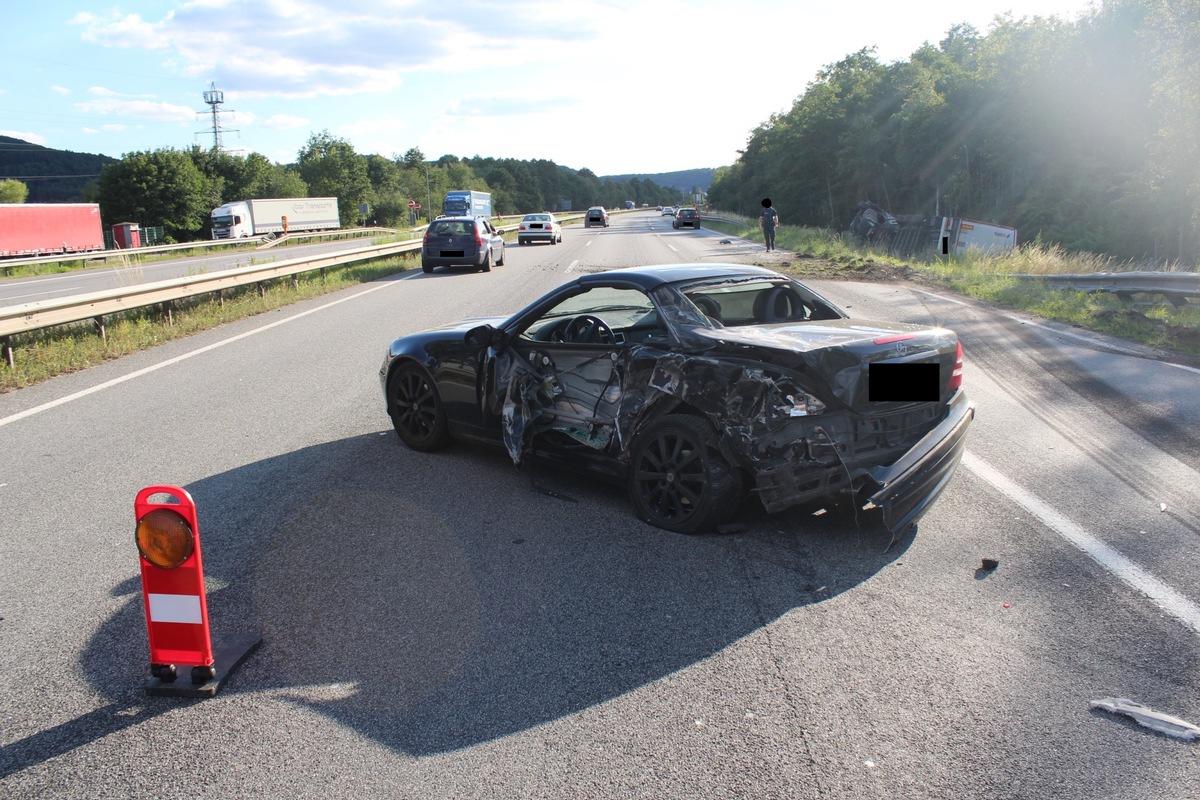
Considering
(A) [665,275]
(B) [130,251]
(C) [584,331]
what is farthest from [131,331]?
(B) [130,251]

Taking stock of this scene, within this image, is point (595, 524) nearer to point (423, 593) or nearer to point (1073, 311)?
point (423, 593)

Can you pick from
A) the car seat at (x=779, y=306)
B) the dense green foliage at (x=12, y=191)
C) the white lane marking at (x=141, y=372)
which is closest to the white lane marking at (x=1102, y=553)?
the car seat at (x=779, y=306)

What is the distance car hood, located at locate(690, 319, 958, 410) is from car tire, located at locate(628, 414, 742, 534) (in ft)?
1.70

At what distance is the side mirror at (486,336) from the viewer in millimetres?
6047

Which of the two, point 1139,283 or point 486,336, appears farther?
point 1139,283

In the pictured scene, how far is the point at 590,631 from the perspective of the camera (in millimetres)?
3936

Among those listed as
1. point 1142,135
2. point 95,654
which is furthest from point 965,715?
point 1142,135

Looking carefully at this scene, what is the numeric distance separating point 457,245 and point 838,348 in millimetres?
21748

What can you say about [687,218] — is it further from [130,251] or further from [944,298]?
[944,298]

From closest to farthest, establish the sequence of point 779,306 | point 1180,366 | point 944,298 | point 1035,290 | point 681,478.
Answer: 1. point 681,478
2. point 779,306
3. point 1180,366
4. point 1035,290
5. point 944,298

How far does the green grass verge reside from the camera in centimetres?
1072

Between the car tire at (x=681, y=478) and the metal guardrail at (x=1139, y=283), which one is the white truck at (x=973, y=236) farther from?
the car tire at (x=681, y=478)

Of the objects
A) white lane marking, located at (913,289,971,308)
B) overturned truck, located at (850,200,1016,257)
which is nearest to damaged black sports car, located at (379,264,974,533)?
white lane marking, located at (913,289,971,308)

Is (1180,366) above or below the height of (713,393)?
below
